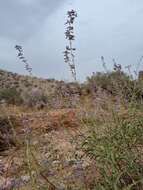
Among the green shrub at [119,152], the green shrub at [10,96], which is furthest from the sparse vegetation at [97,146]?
the green shrub at [10,96]

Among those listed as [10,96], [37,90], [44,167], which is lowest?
[44,167]

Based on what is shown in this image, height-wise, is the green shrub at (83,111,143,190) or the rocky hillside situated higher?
the rocky hillside

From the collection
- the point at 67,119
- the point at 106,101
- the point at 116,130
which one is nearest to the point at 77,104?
the point at 106,101

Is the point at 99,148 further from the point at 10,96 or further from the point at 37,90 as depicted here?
the point at 10,96

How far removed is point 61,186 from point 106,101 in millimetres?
933

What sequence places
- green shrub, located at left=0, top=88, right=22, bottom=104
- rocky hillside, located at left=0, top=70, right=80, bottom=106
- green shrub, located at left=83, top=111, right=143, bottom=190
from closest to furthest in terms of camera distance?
1. green shrub, located at left=83, top=111, right=143, bottom=190
2. rocky hillside, located at left=0, top=70, right=80, bottom=106
3. green shrub, located at left=0, top=88, right=22, bottom=104

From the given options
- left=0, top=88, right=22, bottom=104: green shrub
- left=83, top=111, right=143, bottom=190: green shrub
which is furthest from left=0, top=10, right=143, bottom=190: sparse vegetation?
left=0, top=88, right=22, bottom=104: green shrub

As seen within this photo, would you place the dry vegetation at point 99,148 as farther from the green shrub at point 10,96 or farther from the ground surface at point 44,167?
the green shrub at point 10,96

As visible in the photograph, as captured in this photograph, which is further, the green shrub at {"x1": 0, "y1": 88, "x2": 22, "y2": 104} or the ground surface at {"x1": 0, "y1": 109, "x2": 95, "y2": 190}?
the green shrub at {"x1": 0, "y1": 88, "x2": 22, "y2": 104}

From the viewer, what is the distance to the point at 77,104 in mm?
5223

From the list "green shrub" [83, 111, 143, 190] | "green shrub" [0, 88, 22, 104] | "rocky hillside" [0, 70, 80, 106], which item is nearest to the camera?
"green shrub" [83, 111, 143, 190]

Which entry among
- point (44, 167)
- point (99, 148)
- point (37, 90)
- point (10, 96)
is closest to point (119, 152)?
point (99, 148)

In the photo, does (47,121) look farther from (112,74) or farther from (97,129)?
(97,129)

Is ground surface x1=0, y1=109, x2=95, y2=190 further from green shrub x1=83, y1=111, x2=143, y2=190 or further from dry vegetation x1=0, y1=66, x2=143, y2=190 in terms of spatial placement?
green shrub x1=83, y1=111, x2=143, y2=190
